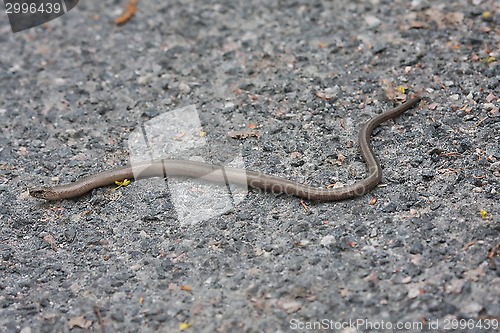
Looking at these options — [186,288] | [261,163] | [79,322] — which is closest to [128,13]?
[261,163]

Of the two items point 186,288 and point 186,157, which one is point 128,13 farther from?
point 186,288

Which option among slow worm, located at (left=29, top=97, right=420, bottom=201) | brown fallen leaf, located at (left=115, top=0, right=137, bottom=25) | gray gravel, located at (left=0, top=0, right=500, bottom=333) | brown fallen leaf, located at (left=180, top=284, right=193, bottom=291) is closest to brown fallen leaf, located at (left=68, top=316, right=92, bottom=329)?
gray gravel, located at (left=0, top=0, right=500, bottom=333)

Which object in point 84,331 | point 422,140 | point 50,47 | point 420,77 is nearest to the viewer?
point 84,331

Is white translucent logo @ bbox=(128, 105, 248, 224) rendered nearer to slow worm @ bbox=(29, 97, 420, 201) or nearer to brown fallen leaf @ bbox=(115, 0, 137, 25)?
slow worm @ bbox=(29, 97, 420, 201)

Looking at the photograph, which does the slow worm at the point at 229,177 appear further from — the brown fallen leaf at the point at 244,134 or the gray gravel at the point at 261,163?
the brown fallen leaf at the point at 244,134

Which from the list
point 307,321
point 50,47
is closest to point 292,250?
point 307,321

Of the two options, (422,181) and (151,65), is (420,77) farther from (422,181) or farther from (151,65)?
(151,65)

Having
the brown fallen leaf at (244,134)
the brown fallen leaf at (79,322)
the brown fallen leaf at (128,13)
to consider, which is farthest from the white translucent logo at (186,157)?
the brown fallen leaf at (128,13)
